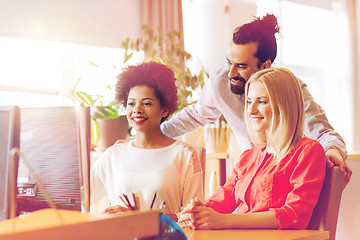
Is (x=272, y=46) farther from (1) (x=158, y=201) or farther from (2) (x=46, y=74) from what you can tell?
(2) (x=46, y=74)

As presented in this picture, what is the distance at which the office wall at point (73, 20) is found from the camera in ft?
12.3

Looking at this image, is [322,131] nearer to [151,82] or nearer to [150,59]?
[151,82]

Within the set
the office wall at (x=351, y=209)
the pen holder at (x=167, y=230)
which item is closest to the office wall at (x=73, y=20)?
the office wall at (x=351, y=209)

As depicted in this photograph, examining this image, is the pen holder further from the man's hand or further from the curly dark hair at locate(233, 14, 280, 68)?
the curly dark hair at locate(233, 14, 280, 68)

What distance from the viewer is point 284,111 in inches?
57.7

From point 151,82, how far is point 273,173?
2.10ft

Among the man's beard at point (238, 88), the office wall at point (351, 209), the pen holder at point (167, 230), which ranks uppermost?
the man's beard at point (238, 88)

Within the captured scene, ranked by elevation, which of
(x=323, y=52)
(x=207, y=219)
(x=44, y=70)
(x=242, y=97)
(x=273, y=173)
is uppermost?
(x=323, y=52)

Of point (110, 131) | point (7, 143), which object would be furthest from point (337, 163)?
point (110, 131)

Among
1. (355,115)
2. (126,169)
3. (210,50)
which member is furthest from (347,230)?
(355,115)

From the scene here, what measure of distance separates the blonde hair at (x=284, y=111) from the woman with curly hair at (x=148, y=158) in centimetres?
40

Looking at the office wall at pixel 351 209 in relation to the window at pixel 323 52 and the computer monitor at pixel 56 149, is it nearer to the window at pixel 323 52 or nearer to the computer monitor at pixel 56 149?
the computer monitor at pixel 56 149

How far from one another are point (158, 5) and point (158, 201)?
2.88 metres

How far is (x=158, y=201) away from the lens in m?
1.74
